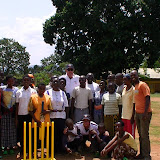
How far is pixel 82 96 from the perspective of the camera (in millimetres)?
6363

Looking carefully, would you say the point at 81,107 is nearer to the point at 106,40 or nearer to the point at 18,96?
the point at 18,96

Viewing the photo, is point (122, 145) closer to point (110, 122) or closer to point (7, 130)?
point (110, 122)

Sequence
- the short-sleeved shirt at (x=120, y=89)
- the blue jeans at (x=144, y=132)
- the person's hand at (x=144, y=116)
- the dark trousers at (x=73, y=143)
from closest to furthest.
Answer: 1. the person's hand at (x=144, y=116)
2. the blue jeans at (x=144, y=132)
3. the dark trousers at (x=73, y=143)
4. the short-sleeved shirt at (x=120, y=89)

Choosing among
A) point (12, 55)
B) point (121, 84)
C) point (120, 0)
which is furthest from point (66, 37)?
point (12, 55)

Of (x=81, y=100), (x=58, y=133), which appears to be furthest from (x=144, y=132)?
(x=58, y=133)

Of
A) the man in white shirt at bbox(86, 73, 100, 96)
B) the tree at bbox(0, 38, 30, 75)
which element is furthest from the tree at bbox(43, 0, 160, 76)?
the tree at bbox(0, 38, 30, 75)

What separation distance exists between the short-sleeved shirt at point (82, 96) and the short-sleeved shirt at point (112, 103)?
1.53 feet

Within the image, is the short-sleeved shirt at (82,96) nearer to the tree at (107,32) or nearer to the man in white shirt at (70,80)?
the man in white shirt at (70,80)

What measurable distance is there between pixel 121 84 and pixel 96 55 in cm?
1304

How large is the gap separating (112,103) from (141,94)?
897mm

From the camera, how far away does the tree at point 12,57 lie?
4828 centimetres

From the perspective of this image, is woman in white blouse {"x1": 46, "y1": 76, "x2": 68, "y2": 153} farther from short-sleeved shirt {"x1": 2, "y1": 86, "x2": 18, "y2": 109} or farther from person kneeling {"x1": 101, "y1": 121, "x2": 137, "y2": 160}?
person kneeling {"x1": 101, "y1": 121, "x2": 137, "y2": 160}

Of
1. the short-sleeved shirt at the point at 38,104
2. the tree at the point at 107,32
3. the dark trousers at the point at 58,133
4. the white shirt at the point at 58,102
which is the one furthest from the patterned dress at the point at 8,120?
the tree at the point at 107,32

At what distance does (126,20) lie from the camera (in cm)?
1812
